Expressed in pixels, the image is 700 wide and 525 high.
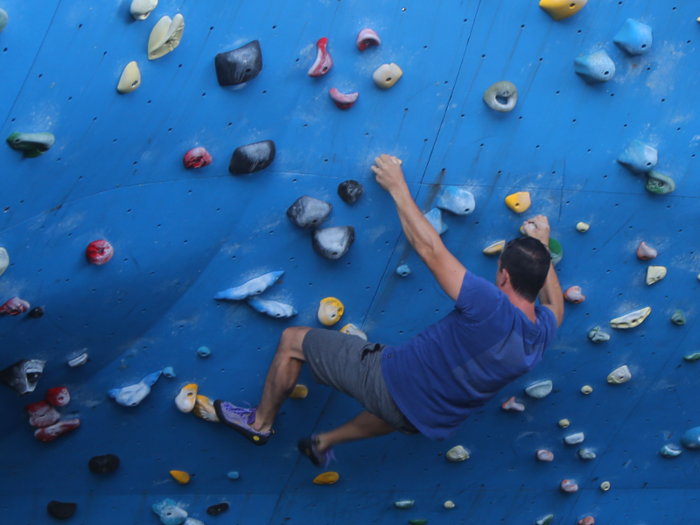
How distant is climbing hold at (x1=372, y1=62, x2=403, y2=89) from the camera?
7.13 ft

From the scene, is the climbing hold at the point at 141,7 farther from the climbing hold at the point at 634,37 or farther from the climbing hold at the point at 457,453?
the climbing hold at the point at 457,453

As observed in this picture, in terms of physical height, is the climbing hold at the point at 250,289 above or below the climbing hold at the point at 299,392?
above

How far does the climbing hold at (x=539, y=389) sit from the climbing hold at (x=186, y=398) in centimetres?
137

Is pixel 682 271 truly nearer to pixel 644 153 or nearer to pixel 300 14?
pixel 644 153

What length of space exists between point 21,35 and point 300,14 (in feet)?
2.72

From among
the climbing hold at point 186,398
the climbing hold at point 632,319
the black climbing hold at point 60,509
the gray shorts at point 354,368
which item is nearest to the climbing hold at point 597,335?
the climbing hold at point 632,319

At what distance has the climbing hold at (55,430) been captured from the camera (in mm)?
2443

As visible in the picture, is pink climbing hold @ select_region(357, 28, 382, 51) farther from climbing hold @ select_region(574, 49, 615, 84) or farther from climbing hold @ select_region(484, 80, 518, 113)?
climbing hold @ select_region(574, 49, 615, 84)

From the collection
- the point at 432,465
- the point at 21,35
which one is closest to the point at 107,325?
the point at 21,35

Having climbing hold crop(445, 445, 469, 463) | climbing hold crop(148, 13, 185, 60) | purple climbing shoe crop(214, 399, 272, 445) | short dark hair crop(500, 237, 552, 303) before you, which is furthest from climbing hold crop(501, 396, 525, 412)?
climbing hold crop(148, 13, 185, 60)

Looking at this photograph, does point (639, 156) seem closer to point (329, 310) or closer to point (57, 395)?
point (329, 310)

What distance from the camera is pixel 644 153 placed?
2387mm

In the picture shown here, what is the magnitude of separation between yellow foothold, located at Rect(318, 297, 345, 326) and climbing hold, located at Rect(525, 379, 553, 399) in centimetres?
90

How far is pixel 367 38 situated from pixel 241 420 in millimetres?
1440
